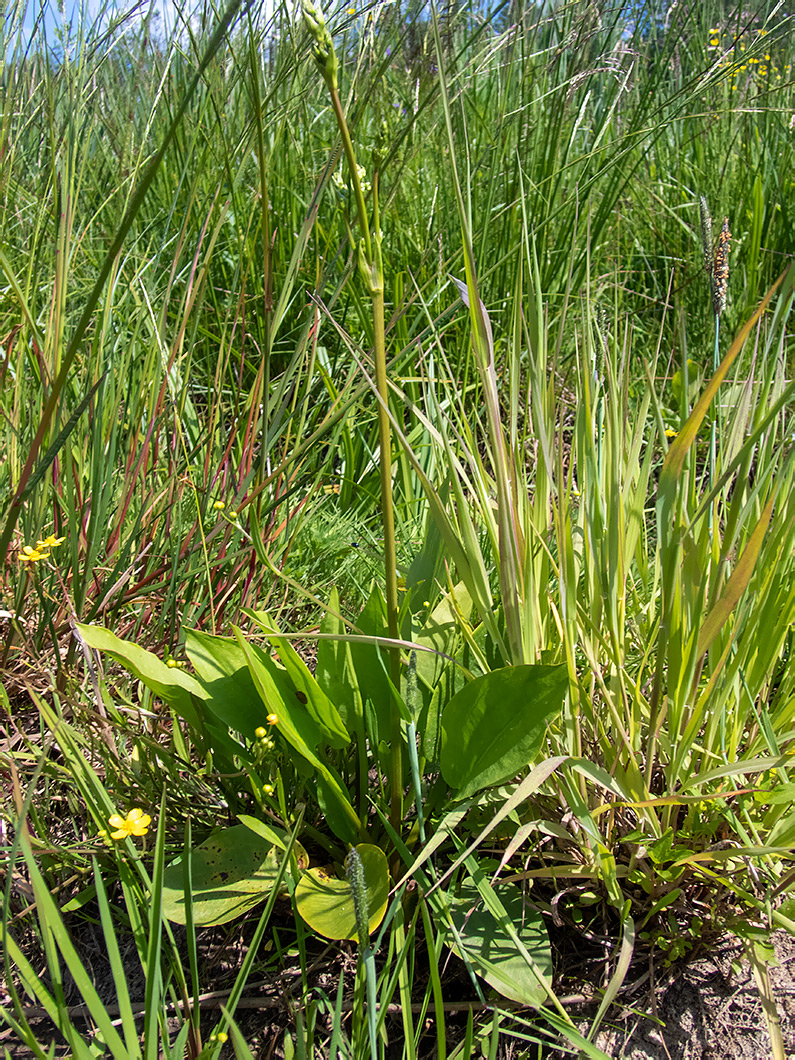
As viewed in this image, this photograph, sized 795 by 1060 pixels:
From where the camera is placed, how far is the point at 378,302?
0.57 m

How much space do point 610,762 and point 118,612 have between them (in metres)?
0.76

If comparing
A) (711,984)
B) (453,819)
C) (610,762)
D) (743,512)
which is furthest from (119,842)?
(743,512)

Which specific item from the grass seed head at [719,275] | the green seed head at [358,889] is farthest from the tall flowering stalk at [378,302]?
the grass seed head at [719,275]

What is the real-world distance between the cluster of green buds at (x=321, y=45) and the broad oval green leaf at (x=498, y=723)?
0.52 m

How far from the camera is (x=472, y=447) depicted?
2.97ft

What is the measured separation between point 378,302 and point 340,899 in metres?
0.59

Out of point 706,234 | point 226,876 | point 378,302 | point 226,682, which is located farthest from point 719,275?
point 226,876

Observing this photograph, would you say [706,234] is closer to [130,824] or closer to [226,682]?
[226,682]

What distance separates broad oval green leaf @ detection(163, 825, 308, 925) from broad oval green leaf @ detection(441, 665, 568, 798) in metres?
0.21

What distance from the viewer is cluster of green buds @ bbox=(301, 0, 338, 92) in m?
0.49

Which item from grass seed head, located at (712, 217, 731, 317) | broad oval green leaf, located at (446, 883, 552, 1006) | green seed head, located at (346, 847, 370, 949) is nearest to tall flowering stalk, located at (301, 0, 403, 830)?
broad oval green leaf, located at (446, 883, 552, 1006)

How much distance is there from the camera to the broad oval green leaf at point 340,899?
721mm

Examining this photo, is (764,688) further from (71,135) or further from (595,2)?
(595,2)

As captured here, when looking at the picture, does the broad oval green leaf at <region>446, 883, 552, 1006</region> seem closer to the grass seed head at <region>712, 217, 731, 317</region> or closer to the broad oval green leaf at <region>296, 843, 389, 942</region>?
the broad oval green leaf at <region>296, 843, 389, 942</region>
